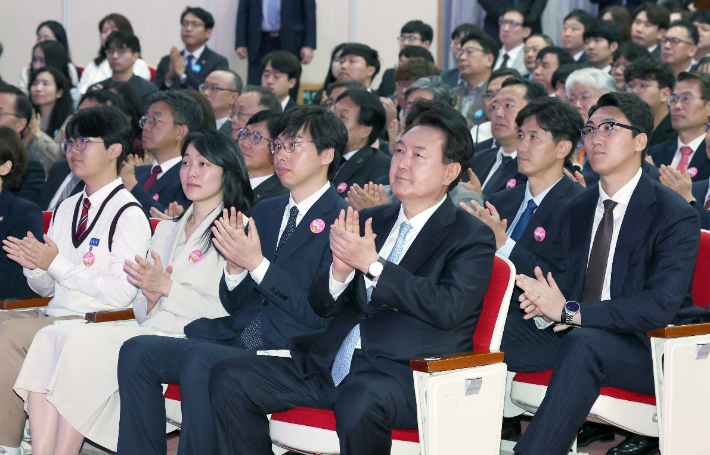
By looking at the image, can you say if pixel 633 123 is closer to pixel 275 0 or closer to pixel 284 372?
pixel 284 372

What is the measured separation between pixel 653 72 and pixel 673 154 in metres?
0.76

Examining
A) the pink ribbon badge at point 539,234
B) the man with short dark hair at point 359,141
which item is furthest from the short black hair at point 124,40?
the pink ribbon badge at point 539,234

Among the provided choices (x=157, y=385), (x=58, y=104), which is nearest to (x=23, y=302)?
(x=157, y=385)

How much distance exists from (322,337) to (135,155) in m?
2.80

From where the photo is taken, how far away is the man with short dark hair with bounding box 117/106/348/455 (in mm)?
2537

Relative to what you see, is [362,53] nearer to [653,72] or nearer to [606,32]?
[606,32]

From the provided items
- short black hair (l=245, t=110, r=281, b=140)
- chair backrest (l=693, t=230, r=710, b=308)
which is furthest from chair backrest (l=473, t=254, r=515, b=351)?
short black hair (l=245, t=110, r=281, b=140)

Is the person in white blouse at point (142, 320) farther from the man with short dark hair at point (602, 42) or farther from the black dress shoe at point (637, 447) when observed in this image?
the man with short dark hair at point (602, 42)

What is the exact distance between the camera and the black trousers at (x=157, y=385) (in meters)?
2.52

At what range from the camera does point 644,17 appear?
6.98m

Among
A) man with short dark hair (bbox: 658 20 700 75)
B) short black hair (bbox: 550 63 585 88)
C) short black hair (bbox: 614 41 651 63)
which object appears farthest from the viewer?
man with short dark hair (bbox: 658 20 700 75)

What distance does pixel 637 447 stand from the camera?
10.4 feet

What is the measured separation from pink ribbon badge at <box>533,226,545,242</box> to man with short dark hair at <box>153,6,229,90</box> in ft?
13.9

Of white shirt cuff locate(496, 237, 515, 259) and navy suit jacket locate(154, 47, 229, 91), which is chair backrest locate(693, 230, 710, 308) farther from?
navy suit jacket locate(154, 47, 229, 91)
